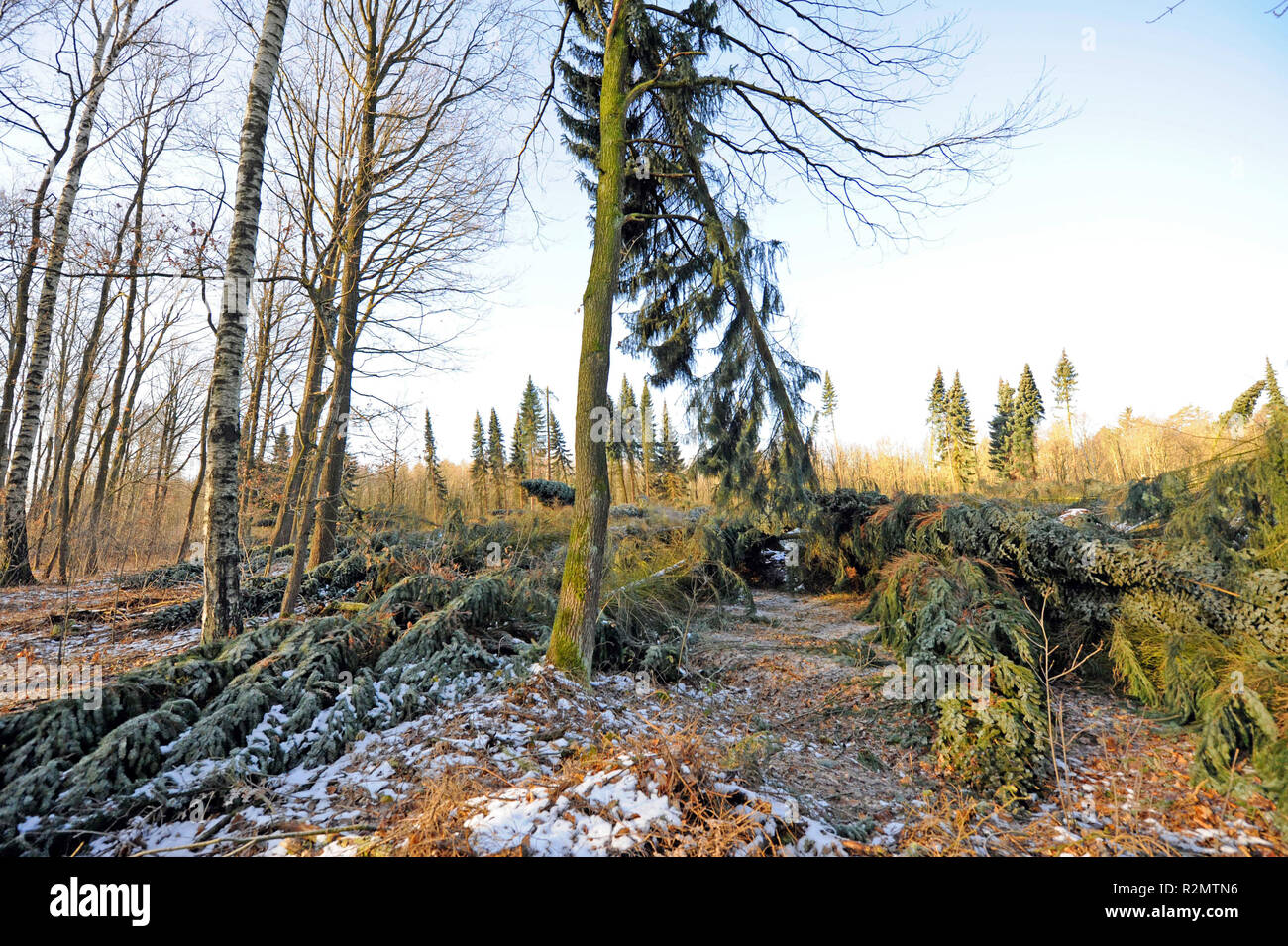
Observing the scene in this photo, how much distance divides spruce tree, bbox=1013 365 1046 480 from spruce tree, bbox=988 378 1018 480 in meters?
1.15

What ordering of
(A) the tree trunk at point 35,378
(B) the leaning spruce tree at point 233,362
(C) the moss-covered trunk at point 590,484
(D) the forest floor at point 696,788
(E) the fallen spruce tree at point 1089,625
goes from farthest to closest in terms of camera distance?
(A) the tree trunk at point 35,378 → (B) the leaning spruce tree at point 233,362 → (C) the moss-covered trunk at point 590,484 → (E) the fallen spruce tree at point 1089,625 → (D) the forest floor at point 696,788

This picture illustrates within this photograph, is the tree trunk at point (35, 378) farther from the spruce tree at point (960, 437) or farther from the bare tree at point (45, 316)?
the spruce tree at point (960, 437)

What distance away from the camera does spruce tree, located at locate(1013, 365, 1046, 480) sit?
A: 114ft

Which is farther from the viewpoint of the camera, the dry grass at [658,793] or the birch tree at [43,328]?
the birch tree at [43,328]

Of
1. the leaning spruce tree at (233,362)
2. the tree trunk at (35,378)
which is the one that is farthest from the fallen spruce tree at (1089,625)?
the tree trunk at (35,378)

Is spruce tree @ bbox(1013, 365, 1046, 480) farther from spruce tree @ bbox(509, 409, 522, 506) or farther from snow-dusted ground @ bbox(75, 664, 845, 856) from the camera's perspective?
snow-dusted ground @ bbox(75, 664, 845, 856)

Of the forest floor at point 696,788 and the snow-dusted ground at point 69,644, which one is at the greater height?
the snow-dusted ground at point 69,644

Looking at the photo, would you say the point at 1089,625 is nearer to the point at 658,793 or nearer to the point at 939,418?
the point at 658,793

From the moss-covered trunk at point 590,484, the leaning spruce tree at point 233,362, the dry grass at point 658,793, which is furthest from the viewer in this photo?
the leaning spruce tree at point 233,362

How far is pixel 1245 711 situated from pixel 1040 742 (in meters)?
1.10

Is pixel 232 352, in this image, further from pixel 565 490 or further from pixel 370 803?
pixel 565 490

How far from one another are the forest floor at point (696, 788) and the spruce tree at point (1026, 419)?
37.3 meters

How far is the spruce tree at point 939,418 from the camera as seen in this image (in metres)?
39.2
